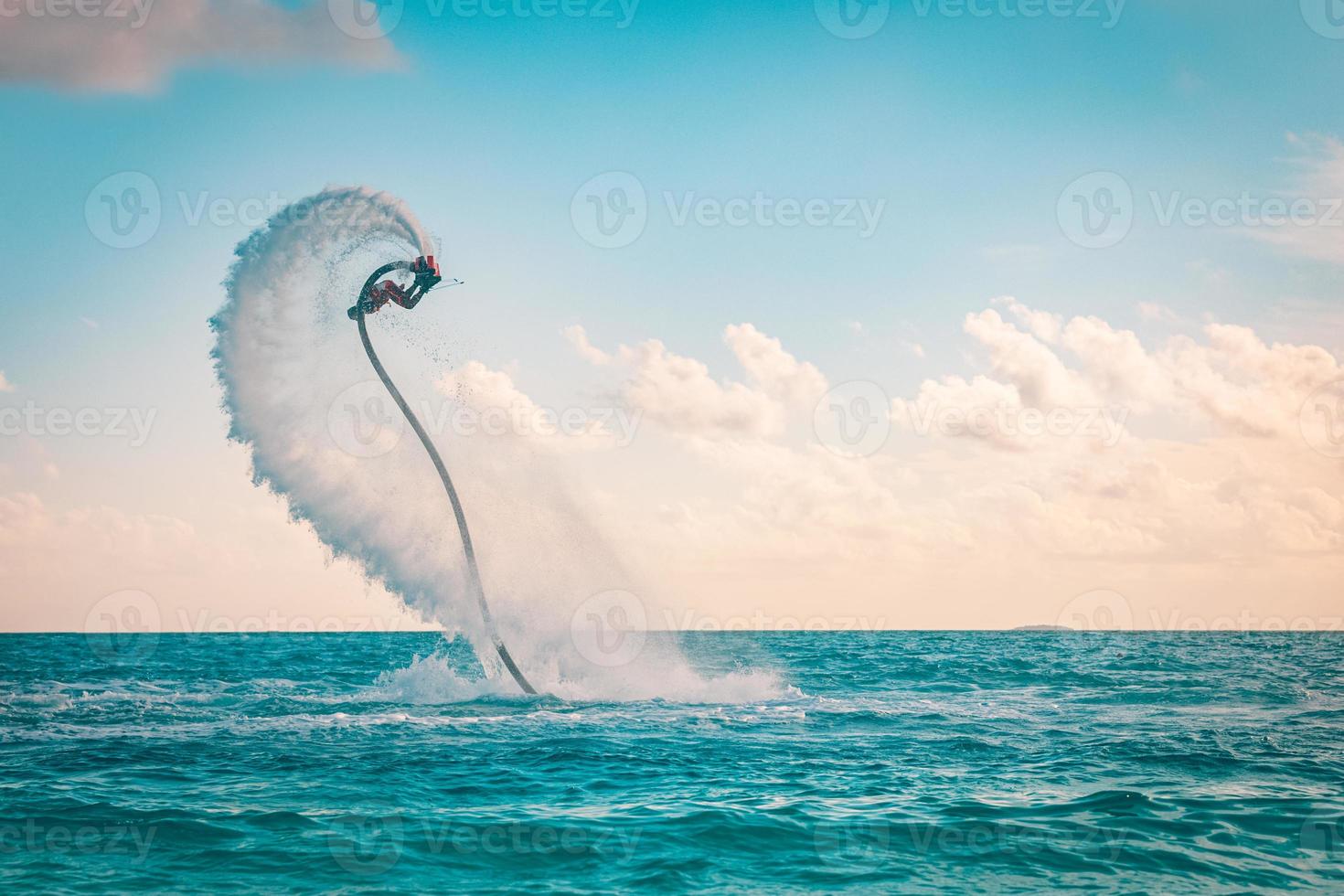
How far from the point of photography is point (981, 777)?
1975cm

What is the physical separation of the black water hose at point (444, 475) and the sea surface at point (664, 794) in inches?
52.7

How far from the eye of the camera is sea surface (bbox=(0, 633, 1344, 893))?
13766 mm

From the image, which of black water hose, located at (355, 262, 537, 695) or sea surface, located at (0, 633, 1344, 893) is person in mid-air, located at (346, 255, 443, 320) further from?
sea surface, located at (0, 633, 1344, 893)

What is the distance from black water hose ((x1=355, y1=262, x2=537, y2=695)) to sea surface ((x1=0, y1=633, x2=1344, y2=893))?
134 centimetres

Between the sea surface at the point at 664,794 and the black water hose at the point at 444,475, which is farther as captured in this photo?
the black water hose at the point at 444,475

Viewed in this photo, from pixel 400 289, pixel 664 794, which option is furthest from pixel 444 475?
pixel 664 794

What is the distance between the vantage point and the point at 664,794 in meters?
18.1

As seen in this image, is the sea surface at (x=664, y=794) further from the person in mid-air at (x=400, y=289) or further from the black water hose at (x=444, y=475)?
the person in mid-air at (x=400, y=289)

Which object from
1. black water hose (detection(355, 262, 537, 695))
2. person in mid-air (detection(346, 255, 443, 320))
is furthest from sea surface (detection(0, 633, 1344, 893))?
person in mid-air (detection(346, 255, 443, 320))

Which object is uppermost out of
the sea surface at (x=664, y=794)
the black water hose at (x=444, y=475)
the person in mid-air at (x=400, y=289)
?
the person in mid-air at (x=400, y=289)

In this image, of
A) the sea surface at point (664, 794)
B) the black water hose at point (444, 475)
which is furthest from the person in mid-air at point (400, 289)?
the sea surface at point (664, 794)

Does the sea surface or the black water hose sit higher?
the black water hose

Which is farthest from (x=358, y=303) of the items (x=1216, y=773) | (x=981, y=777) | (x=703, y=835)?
(x=1216, y=773)

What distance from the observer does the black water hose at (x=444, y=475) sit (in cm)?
2625
